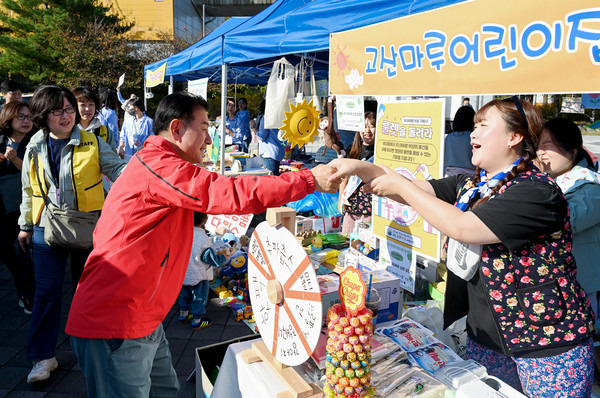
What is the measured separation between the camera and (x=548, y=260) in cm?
160

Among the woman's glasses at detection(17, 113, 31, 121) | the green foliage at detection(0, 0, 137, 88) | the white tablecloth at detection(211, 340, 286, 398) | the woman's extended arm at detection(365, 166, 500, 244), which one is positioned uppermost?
the green foliage at detection(0, 0, 137, 88)

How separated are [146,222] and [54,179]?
1584mm

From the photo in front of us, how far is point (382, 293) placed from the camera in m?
2.13

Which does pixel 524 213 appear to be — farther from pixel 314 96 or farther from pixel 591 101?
pixel 591 101

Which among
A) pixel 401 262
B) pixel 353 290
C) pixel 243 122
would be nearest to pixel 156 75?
pixel 243 122

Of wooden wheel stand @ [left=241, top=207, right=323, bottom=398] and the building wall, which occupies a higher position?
the building wall

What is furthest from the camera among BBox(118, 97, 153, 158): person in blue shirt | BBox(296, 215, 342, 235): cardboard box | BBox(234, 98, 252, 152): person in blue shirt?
BBox(234, 98, 252, 152): person in blue shirt

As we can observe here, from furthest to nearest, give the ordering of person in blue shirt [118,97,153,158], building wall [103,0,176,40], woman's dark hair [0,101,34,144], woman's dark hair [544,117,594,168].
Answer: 1. building wall [103,0,176,40]
2. person in blue shirt [118,97,153,158]
3. woman's dark hair [0,101,34,144]
4. woman's dark hair [544,117,594,168]

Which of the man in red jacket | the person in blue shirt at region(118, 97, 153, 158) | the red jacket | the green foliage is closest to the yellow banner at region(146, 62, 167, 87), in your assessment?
the person in blue shirt at region(118, 97, 153, 158)

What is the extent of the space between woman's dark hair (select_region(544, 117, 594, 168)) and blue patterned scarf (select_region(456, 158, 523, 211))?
83 centimetres

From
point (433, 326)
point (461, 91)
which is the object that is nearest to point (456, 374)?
point (433, 326)

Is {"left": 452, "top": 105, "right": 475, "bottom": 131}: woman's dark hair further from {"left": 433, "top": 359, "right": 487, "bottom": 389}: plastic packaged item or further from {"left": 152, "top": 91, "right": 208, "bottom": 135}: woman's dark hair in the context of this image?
{"left": 152, "top": 91, "right": 208, "bottom": 135}: woman's dark hair

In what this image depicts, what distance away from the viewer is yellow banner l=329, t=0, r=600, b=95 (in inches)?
66.0

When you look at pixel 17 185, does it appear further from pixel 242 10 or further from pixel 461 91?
pixel 242 10
